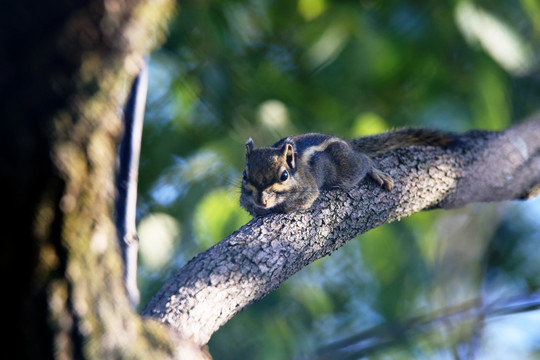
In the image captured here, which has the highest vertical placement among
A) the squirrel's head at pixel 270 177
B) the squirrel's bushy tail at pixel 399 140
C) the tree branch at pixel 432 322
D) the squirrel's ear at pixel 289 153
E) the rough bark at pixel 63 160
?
the squirrel's bushy tail at pixel 399 140

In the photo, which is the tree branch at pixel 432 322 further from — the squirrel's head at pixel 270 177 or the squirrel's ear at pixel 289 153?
the squirrel's ear at pixel 289 153

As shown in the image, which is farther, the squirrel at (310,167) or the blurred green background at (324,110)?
the blurred green background at (324,110)

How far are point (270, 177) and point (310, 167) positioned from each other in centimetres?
31

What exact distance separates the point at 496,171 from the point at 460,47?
123 inches

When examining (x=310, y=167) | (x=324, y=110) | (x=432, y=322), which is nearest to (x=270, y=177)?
(x=310, y=167)

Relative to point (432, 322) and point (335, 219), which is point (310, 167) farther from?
point (432, 322)

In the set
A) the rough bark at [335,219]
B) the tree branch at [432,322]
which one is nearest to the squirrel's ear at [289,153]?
the rough bark at [335,219]

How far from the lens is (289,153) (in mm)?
2791

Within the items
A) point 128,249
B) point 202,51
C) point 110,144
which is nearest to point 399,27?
point 202,51

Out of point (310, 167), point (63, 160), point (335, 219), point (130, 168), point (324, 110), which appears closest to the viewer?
point (63, 160)

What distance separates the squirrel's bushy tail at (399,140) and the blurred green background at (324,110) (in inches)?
56.0

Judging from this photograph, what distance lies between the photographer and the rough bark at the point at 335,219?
5.68ft

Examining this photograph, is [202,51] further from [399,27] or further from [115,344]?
[115,344]

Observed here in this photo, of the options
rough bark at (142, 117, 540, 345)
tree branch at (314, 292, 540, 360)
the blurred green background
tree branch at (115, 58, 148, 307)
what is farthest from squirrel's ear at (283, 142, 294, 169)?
the blurred green background
